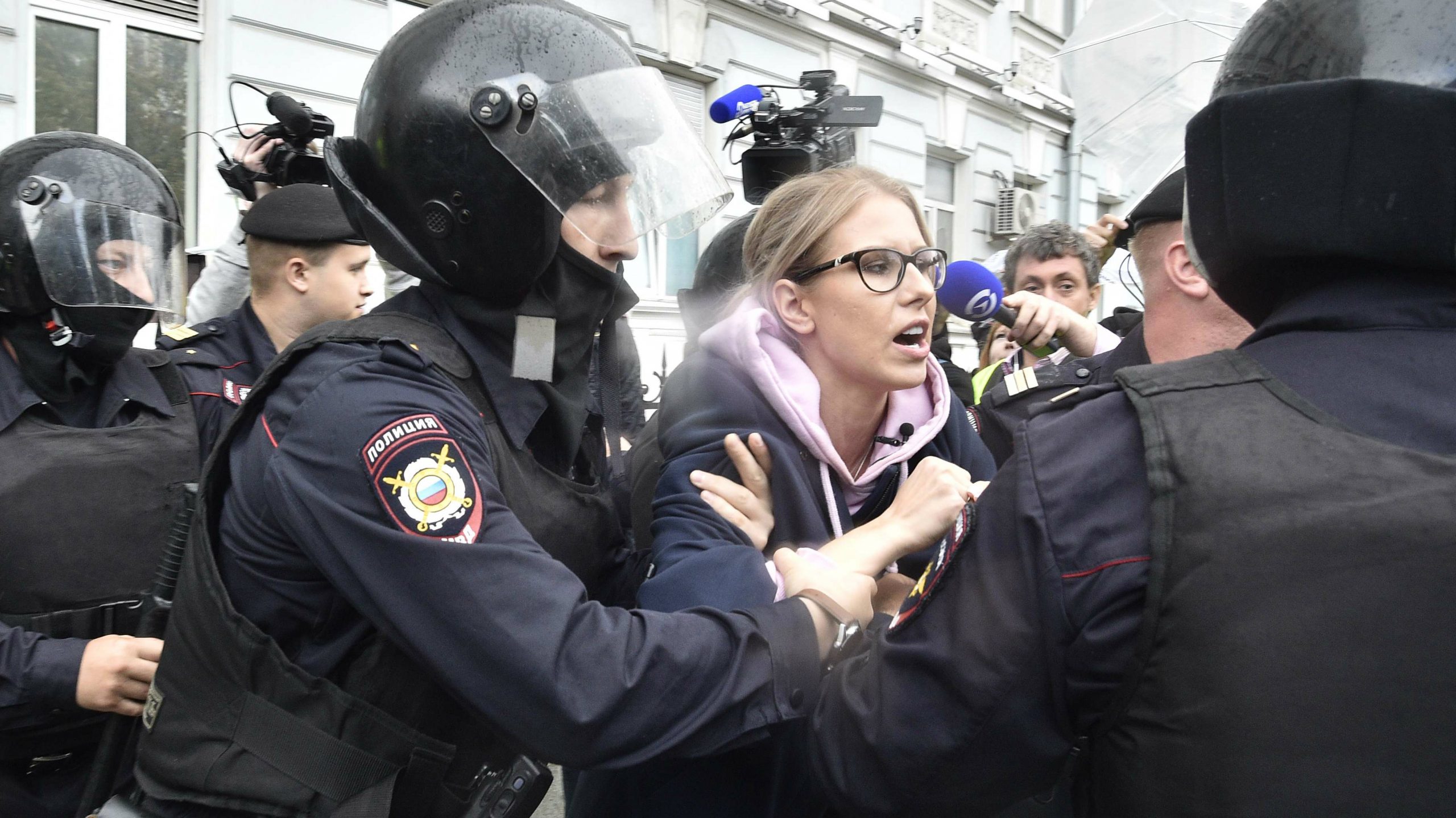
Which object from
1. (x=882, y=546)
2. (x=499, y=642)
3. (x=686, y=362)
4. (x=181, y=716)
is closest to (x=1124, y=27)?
(x=686, y=362)

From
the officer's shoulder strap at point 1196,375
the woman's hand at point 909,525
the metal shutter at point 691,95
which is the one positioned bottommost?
the woman's hand at point 909,525

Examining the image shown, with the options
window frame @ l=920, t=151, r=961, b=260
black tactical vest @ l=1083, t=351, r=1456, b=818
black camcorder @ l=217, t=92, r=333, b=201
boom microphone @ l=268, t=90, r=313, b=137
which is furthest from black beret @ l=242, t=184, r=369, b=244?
window frame @ l=920, t=151, r=961, b=260

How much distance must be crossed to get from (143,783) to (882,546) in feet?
3.68

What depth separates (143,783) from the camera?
Result: 144 cm

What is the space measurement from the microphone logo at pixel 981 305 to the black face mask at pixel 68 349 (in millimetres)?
2055

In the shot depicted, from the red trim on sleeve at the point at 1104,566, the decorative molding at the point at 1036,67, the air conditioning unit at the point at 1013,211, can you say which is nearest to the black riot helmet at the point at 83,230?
the red trim on sleeve at the point at 1104,566

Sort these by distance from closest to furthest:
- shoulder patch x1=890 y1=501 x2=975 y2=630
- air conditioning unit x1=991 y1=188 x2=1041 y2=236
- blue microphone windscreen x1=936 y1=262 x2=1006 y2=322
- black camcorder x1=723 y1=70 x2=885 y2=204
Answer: shoulder patch x1=890 y1=501 x2=975 y2=630 → blue microphone windscreen x1=936 y1=262 x2=1006 y2=322 → black camcorder x1=723 y1=70 x2=885 y2=204 → air conditioning unit x1=991 y1=188 x2=1041 y2=236

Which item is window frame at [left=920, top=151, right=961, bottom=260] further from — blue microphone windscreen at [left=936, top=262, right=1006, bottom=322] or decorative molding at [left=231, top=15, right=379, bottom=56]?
blue microphone windscreen at [left=936, top=262, right=1006, bottom=322]

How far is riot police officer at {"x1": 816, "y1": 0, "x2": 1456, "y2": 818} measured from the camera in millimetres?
937

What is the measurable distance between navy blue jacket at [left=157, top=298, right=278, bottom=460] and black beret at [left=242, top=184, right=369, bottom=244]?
270 mm

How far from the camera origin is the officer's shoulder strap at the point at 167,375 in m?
2.39

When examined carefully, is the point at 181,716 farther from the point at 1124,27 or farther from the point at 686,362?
the point at 1124,27

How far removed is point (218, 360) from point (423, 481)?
→ 173 cm

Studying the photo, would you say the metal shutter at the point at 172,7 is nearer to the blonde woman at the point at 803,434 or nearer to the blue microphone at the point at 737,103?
the blue microphone at the point at 737,103
